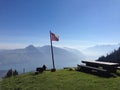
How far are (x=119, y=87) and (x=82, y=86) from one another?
131 inches

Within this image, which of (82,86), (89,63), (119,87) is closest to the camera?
(119,87)

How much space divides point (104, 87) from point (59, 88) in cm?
411

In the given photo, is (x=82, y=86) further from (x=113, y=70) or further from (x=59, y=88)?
(x=113, y=70)

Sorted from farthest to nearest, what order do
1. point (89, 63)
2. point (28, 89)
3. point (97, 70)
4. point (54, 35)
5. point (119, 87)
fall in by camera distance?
point (54, 35) < point (89, 63) < point (97, 70) < point (28, 89) < point (119, 87)

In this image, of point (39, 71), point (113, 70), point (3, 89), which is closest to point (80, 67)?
point (39, 71)

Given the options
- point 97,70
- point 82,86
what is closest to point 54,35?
point 97,70

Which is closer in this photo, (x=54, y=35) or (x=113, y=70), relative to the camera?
(x=113, y=70)

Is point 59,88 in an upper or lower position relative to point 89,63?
lower

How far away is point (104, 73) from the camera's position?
24.4 metres

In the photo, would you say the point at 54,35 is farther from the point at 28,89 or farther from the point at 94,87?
the point at 94,87

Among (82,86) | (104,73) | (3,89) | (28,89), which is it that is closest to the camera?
(82,86)

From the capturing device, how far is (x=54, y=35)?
1501 inches

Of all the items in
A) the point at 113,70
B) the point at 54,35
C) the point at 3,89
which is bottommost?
the point at 3,89

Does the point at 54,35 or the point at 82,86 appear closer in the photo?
the point at 82,86
